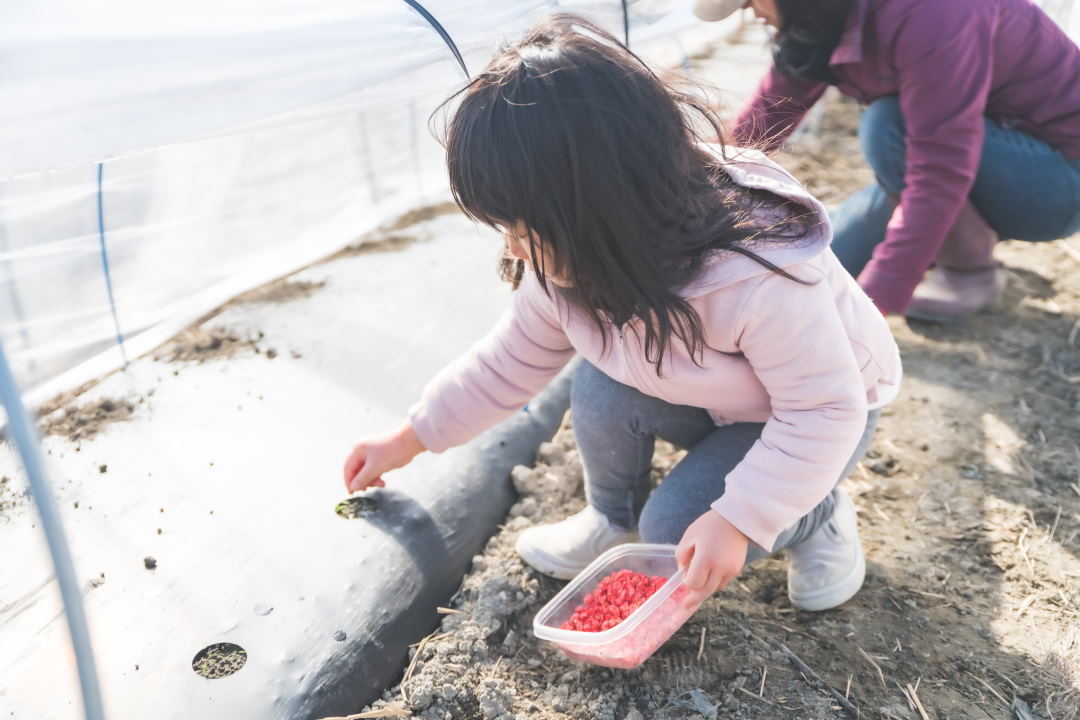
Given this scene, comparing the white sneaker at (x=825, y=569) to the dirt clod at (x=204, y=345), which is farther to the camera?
the dirt clod at (x=204, y=345)

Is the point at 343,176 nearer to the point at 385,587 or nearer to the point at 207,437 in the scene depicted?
the point at 207,437

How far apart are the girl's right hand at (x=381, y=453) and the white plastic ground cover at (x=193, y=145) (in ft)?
1.59

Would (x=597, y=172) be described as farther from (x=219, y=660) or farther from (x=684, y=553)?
(x=219, y=660)

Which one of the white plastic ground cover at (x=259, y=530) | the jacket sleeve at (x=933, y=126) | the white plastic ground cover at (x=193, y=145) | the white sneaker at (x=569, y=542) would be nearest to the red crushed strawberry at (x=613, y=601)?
the white sneaker at (x=569, y=542)

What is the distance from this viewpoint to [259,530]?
53.7 inches

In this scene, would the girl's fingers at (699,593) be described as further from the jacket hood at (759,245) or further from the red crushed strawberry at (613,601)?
the jacket hood at (759,245)

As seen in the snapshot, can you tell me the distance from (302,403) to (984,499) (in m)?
1.25

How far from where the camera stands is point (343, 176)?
2.55 meters

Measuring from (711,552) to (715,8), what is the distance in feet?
3.29

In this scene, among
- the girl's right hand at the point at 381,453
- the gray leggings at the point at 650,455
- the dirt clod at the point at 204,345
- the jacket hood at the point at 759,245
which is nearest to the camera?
the jacket hood at the point at 759,245

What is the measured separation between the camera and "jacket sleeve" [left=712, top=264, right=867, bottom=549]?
101 cm

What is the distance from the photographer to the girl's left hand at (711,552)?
3.47 feet

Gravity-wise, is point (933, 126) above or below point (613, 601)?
above

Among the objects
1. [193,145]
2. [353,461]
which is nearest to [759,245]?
[353,461]
